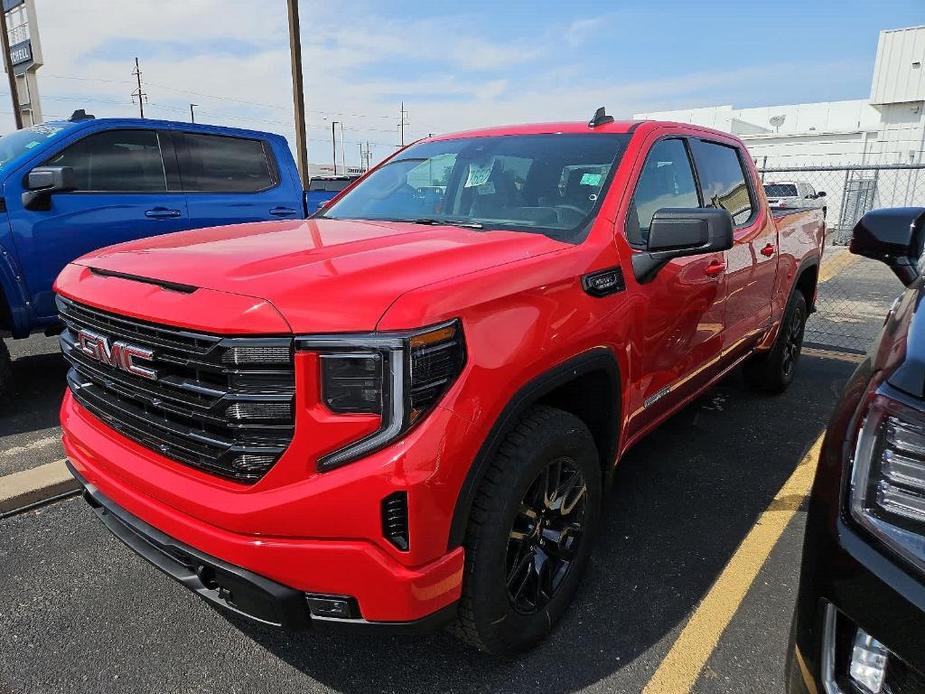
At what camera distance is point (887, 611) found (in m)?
Result: 1.25

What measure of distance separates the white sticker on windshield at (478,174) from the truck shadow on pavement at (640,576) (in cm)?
175

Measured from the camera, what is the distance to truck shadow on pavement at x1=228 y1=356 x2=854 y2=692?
2150mm

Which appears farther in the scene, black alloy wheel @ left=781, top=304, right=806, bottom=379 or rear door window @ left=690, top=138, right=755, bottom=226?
black alloy wheel @ left=781, top=304, right=806, bottom=379

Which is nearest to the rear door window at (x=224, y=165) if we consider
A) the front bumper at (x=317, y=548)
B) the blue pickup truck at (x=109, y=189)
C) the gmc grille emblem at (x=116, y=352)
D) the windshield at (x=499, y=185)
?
the blue pickup truck at (x=109, y=189)

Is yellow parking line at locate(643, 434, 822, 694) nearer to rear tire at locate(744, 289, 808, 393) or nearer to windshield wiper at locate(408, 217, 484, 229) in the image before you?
rear tire at locate(744, 289, 808, 393)

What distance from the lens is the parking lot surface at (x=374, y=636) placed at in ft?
6.93

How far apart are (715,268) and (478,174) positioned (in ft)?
4.13

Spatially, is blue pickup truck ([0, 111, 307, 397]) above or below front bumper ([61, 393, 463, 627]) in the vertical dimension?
above

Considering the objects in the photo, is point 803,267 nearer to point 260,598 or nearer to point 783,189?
point 260,598

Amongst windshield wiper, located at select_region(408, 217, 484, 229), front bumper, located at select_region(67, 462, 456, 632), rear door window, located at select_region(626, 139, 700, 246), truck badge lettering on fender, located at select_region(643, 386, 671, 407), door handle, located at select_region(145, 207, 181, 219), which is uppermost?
rear door window, located at select_region(626, 139, 700, 246)

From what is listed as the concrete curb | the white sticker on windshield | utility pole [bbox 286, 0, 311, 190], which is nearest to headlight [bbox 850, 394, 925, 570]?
the white sticker on windshield

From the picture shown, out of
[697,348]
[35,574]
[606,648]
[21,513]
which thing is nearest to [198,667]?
[35,574]

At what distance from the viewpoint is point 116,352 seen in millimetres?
1980

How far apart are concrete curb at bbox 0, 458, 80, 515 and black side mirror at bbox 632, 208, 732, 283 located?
9.45 feet
